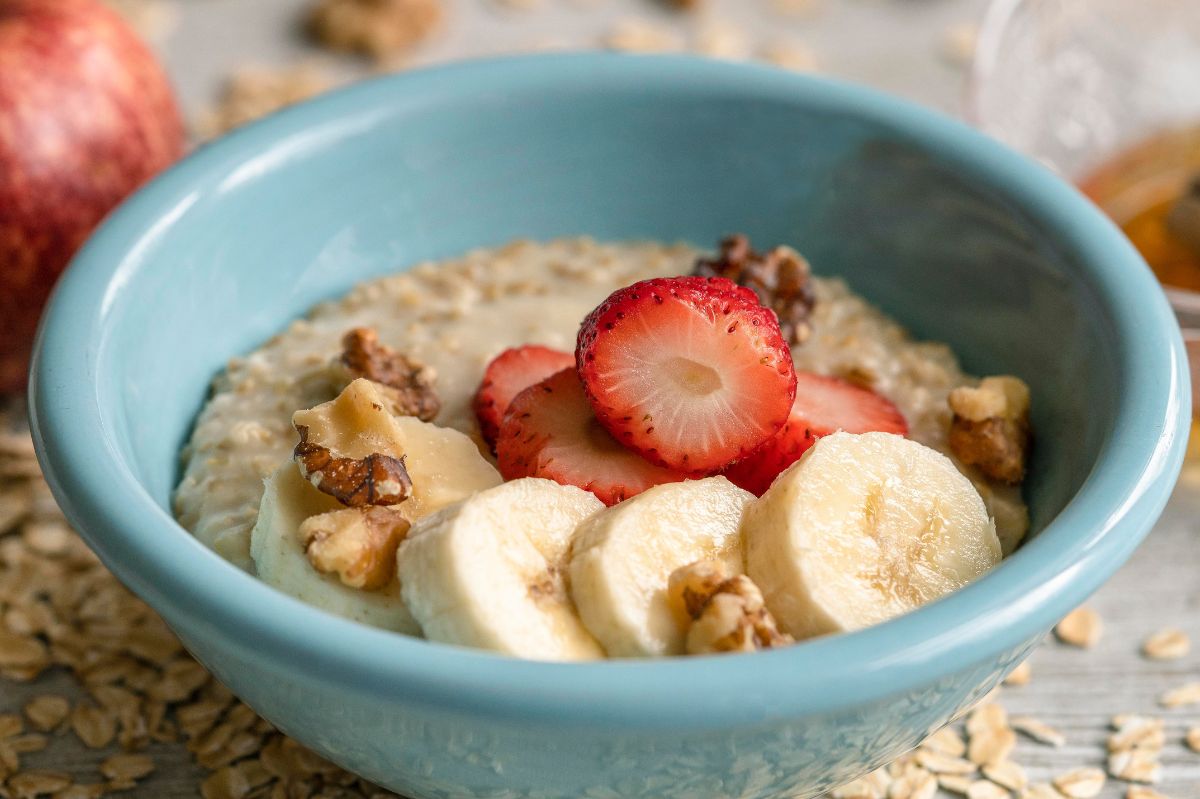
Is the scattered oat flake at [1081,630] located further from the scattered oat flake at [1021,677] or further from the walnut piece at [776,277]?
the walnut piece at [776,277]

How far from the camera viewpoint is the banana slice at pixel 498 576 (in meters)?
1.07

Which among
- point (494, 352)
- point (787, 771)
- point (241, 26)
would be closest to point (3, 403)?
point (494, 352)

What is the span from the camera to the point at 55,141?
1.94 metres

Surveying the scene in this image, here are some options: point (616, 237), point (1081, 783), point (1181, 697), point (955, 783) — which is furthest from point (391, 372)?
point (1181, 697)

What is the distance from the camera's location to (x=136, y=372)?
1.41 metres

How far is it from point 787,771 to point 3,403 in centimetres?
134

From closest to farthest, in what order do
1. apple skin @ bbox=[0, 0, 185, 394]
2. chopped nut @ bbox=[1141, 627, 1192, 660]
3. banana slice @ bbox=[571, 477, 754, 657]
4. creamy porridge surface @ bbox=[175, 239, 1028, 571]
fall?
1. banana slice @ bbox=[571, 477, 754, 657]
2. creamy porridge surface @ bbox=[175, 239, 1028, 571]
3. chopped nut @ bbox=[1141, 627, 1192, 660]
4. apple skin @ bbox=[0, 0, 185, 394]

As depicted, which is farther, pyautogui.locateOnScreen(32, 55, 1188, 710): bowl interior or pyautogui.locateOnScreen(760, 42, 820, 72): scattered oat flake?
pyautogui.locateOnScreen(760, 42, 820, 72): scattered oat flake

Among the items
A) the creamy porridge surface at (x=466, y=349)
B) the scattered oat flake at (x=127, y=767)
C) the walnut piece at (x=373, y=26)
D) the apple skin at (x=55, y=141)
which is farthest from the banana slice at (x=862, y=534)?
the walnut piece at (x=373, y=26)

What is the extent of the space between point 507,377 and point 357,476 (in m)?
0.28

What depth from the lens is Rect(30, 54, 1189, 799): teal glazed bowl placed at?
0.99 meters

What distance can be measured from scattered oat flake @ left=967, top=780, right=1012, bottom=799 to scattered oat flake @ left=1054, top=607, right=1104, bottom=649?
26 centimetres

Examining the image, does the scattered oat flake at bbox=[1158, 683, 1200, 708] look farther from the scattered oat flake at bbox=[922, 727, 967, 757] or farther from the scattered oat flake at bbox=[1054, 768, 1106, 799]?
the scattered oat flake at bbox=[922, 727, 967, 757]

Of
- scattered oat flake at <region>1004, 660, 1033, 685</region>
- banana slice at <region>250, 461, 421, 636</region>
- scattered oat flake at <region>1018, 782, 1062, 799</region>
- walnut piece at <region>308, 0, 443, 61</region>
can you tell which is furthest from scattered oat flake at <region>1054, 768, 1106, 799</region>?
walnut piece at <region>308, 0, 443, 61</region>
